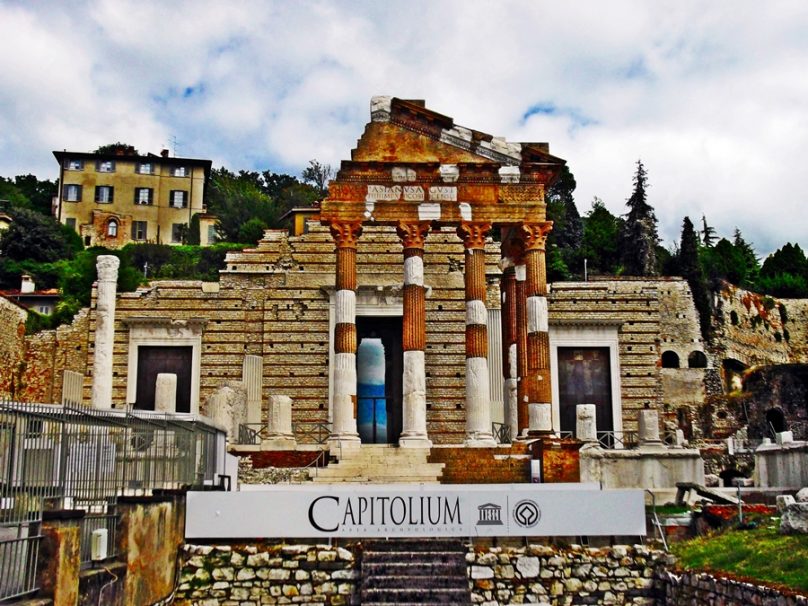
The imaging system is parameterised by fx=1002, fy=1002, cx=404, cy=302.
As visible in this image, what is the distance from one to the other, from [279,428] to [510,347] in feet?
25.5

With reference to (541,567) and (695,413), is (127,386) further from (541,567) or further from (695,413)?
(695,413)

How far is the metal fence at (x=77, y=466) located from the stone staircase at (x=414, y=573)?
4097mm

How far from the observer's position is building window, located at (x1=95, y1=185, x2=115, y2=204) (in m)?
81.0

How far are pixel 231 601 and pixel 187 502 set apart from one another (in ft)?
6.55

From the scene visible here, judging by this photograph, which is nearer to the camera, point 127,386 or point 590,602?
point 590,602

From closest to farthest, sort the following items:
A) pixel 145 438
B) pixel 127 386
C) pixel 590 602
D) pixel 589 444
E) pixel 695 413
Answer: pixel 145 438
pixel 590 602
pixel 589 444
pixel 127 386
pixel 695 413

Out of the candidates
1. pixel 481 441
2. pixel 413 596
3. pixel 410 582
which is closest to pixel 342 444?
pixel 481 441

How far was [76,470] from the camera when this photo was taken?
14.0 m

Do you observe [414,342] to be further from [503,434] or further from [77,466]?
[77,466]

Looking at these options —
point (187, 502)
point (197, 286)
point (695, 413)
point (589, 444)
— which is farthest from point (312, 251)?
point (695, 413)

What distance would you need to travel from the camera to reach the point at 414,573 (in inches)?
712

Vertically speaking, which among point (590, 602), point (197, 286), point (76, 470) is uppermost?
point (197, 286)

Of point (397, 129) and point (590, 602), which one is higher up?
point (397, 129)

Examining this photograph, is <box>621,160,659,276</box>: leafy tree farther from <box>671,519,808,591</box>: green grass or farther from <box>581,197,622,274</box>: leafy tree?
<box>671,519,808,591</box>: green grass
